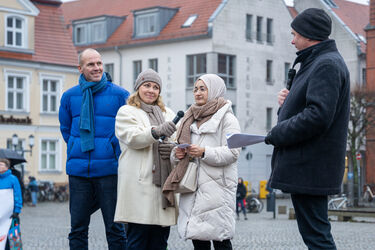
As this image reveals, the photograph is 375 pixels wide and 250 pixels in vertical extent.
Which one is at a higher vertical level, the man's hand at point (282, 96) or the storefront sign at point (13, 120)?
the storefront sign at point (13, 120)

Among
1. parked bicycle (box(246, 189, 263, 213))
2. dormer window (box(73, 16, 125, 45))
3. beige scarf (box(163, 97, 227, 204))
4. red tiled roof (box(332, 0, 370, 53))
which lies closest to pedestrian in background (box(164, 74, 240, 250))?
beige scarf (box(163, 97, 227, 204))

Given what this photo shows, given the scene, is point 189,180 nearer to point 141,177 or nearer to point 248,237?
point 141,177

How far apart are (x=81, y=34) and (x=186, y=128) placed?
49.0 metres

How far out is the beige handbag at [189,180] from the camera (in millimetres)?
7536

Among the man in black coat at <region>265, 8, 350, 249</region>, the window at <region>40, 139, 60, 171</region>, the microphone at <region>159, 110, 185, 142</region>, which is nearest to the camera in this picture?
the man in black coat at <region>265, 8, 350, 249</region>

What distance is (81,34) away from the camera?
5594cm

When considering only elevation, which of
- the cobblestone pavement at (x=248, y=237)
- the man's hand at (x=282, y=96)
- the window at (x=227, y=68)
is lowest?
the cobblestone pavement at (x=248, y=237)

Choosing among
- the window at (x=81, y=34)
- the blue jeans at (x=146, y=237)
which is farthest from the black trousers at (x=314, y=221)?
the window at (x=81, y=34)

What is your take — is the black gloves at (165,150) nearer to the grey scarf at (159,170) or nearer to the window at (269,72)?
the grey scarf at (159,170)

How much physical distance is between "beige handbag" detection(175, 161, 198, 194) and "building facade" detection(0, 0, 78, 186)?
3423 centimetres

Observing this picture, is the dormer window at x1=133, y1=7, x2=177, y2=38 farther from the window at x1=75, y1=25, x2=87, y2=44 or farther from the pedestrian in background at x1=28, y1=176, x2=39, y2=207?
the pedestrian in background at x1=28, y1=176, x2=39, y2=207

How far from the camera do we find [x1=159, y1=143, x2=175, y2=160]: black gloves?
307 inches

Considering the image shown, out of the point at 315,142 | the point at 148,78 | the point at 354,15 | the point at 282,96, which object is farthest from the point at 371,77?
the point at 315,142

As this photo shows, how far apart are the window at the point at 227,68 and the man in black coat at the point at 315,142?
4368 centimetres
